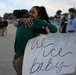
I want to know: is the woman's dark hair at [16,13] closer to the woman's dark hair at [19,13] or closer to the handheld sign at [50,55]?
the woman's dark hair at [19,13]

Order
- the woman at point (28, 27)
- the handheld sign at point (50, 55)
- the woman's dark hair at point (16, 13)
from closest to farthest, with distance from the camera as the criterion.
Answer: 1. the handheld sign at point (50, 55)
2. the woman at point (28, 27)
3. the woman's dark hair at point (16, 13)

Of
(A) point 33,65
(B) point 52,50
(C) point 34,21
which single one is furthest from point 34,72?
(C) point 34,21

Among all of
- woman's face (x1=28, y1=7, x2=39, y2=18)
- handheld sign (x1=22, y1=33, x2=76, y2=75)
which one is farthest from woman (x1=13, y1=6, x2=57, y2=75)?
handheld sign (x1=22, y1=33, x2=76, y2=75)

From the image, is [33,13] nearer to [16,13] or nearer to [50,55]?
[16,13]

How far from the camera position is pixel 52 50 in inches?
162

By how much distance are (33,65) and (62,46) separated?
46cm

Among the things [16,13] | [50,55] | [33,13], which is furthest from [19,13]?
[50,55]

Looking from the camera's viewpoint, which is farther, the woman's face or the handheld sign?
the woman's face

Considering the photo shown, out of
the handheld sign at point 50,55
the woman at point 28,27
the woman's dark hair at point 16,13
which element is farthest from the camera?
the woman's dark hair at point 16,13

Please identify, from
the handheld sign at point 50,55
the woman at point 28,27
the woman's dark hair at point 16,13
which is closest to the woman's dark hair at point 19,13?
the woman's dark hair at point 16,13

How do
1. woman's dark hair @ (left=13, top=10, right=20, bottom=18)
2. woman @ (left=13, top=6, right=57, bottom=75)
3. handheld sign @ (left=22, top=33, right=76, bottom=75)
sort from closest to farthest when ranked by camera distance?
handheld sign @ (left=22, top=33, right=76, bottom=75)
woman @ (left=13, top=6, right=57, bottom=75)
woman's dark hair @ (left=13, top=10, right=20, bottom=18)

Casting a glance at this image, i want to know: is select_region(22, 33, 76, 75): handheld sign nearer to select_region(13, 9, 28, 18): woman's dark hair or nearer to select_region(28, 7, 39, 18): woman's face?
select_region(28, 7, 39, 18): woman's face

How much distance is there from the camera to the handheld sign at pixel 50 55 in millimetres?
4035

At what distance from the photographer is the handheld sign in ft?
13.2
